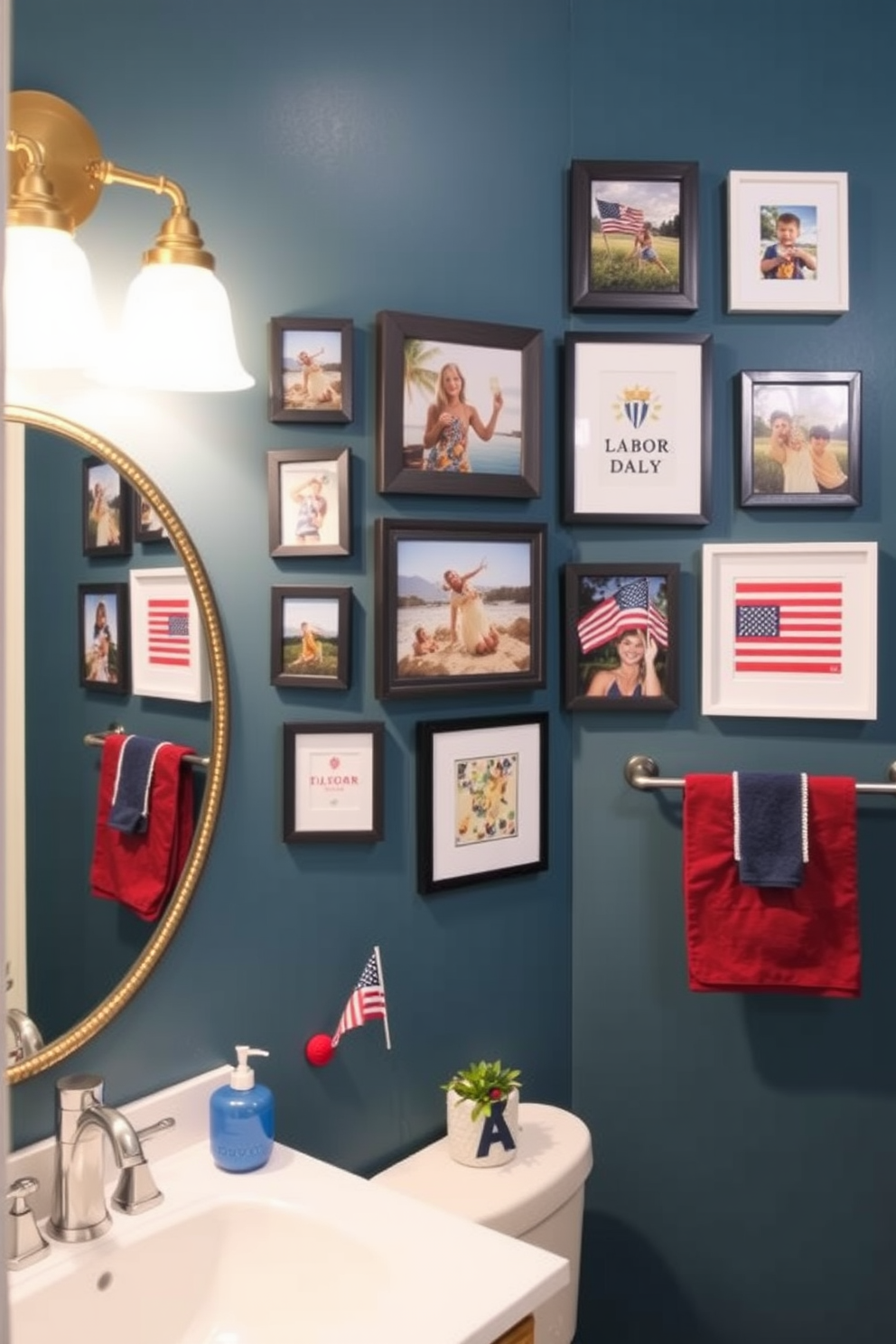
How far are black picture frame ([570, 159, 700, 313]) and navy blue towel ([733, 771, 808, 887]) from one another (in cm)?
75

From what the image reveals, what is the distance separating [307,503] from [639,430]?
0.57 meters

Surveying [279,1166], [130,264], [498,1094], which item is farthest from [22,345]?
[498,1094]

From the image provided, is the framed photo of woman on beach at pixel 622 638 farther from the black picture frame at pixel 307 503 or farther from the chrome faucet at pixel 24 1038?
the chrome faucet at pixel 24 1038

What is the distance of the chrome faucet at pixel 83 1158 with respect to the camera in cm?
138

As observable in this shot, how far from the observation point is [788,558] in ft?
6.52

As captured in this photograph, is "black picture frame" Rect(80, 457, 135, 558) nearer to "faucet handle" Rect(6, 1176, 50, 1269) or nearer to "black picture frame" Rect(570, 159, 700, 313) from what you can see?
"faucet handle" Rect(6, 1176, 50, 1269)

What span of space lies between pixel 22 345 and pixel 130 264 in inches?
9.3

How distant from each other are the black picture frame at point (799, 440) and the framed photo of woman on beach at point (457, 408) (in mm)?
343

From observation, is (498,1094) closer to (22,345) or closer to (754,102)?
(22,345)

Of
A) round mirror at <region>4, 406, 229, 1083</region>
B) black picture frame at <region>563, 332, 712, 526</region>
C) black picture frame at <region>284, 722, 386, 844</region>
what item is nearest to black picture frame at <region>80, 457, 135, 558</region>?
round mirror at <region>4, 406, 229, 1083</region>

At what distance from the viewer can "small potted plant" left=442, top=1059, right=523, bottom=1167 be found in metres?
1.76

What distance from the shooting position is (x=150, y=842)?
157 centimetres

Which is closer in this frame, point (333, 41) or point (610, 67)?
point (333, 41)

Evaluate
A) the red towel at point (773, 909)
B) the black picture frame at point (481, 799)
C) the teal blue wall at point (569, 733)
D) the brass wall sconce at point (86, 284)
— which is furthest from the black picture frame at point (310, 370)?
the red towel at point (773, 909)
